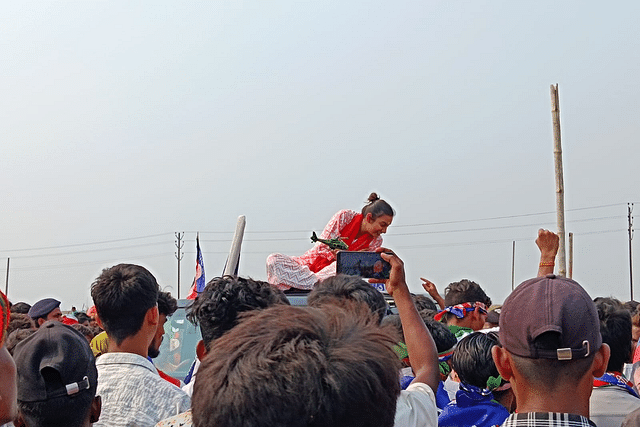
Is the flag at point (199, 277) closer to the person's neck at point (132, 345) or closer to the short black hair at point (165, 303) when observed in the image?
the short black hair at point (165, 303)

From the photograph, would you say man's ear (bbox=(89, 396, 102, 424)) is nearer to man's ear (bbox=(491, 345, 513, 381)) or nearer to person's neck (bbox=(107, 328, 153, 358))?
person's neck (bbox=(107, 328, 153, 358))

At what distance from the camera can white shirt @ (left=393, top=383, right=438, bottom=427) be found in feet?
8.04

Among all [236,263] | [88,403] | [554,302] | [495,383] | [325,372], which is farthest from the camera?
[236,263]

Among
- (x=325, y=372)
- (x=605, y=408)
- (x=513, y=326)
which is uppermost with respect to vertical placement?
(x=325, y=372)

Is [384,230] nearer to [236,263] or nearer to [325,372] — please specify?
[236,263]

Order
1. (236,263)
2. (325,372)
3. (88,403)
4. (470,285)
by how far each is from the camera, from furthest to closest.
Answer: (236,263)
(470,285)
(88,403)
(325,372)

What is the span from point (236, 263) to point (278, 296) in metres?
4.93

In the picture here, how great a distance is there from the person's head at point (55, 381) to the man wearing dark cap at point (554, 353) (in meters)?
1.43

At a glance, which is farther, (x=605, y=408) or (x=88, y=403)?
(x=605, y=408)

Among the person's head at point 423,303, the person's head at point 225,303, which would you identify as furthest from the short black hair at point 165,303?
the person's head at point 423,303

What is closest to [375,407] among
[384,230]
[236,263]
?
[384,230]

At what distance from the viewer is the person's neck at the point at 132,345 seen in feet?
11.3

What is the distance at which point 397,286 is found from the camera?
10.7 feet

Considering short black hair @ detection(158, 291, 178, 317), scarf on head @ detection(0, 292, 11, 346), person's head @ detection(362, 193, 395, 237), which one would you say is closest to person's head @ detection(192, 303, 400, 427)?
scarf on head @ detection(0, 292, 11, 346)
